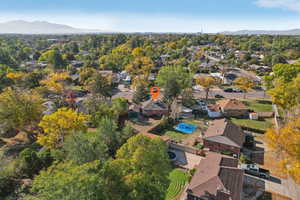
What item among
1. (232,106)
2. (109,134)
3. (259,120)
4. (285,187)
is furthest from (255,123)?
(109,134)

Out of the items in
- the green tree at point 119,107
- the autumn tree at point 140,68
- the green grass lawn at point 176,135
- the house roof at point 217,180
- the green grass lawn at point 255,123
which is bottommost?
the green grass lawn at point 176,135

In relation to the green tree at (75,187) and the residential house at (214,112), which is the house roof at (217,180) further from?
the residential house at (214,112)

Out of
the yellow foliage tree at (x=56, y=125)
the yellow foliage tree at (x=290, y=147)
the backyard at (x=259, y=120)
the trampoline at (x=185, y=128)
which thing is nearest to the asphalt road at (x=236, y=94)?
the backyard at (x=259, y=120)

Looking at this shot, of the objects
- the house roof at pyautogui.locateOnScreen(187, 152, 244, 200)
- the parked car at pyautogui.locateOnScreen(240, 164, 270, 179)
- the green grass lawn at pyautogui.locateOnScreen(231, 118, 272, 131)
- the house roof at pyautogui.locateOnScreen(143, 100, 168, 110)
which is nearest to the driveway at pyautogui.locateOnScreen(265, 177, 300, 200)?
the parked car at pyautogui.locateOnScreen(240, 164, 270, 179)

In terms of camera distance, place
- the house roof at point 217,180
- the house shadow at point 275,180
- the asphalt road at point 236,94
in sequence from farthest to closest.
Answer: the asphalt road at point 236,94 < the house shadow at point 275,180 < the house roof at point 217,180

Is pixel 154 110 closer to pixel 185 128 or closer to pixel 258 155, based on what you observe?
pixel 185 128

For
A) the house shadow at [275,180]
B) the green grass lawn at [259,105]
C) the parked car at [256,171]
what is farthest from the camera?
the green grass lawn at [259,105]
